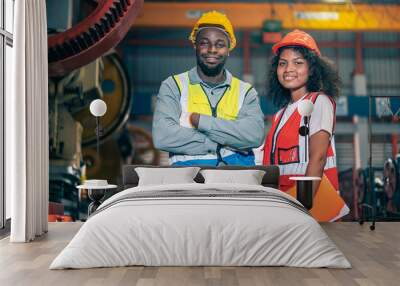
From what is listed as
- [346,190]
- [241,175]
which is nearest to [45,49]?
[241,175]

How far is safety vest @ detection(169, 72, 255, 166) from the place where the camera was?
5871mm

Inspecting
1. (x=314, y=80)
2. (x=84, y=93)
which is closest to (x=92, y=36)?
(x=84, y=93)

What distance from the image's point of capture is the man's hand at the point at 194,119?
591cm

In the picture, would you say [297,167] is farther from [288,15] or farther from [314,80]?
[288,15]

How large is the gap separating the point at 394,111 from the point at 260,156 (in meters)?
1.62

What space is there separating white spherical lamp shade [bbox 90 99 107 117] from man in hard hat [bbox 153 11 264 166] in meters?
0.64

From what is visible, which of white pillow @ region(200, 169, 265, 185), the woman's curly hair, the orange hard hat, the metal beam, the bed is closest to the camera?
the bed

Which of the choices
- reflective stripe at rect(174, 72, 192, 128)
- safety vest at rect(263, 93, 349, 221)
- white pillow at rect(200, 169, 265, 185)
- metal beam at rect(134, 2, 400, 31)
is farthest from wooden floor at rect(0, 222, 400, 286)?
metal beam at rect(134, 2, 400, 31)

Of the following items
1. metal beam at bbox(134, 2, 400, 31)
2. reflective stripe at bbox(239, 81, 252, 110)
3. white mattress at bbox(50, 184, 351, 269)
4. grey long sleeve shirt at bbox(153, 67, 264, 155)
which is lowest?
white mattress at bbox(50, 184, 351, 269)

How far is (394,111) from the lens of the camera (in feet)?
19.9

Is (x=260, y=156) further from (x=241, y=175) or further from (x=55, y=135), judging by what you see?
(x=55, y=135)

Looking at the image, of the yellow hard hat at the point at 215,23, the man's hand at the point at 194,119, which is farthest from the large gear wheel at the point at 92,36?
the man's hand at the point at 194,119

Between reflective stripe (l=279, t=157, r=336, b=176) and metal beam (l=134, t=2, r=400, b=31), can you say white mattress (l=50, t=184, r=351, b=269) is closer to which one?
reflective stripe (l=279, t=157, r=336, b=176)

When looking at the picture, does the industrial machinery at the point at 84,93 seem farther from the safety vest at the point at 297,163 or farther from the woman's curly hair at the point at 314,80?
the safety vest at the point at 297,163
